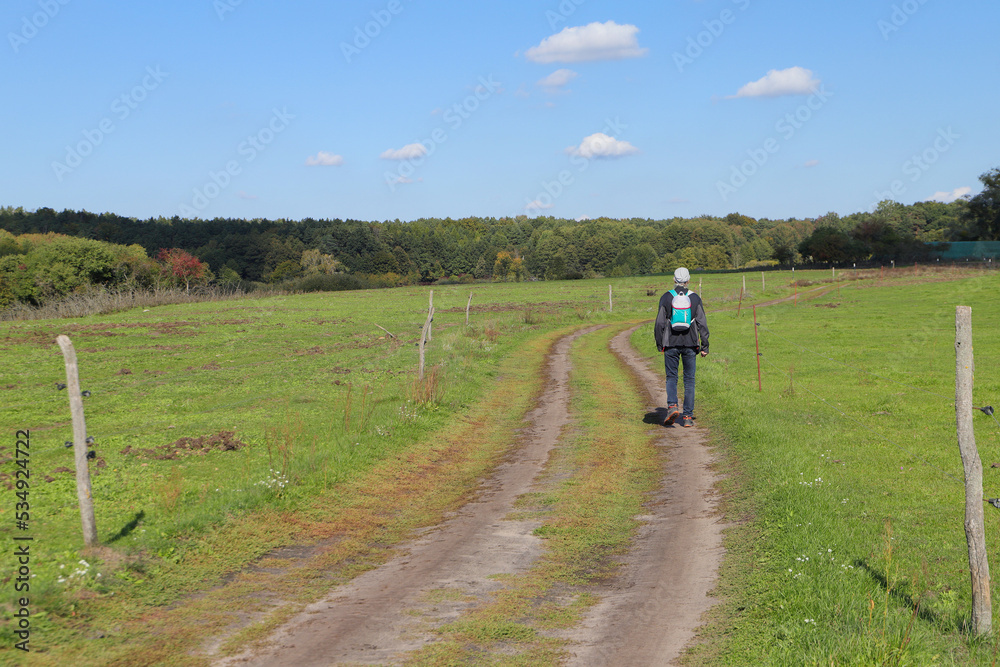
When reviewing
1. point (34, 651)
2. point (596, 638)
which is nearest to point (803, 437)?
point (596, 638)

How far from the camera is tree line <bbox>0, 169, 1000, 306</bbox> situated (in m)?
101

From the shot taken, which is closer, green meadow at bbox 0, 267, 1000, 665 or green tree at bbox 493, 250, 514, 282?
green meadow at bbox 0, 267, 1000, 665

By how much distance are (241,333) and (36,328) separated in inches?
487

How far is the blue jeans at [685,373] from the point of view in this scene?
1370 centimetres

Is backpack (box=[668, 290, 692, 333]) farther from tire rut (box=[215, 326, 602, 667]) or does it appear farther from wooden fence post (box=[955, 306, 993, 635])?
wooden fence post (box=[955, 306, 993, 635])

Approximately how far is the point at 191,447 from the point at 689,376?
9315 millimetres

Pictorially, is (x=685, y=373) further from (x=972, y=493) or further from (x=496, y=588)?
(x=972, y=493)

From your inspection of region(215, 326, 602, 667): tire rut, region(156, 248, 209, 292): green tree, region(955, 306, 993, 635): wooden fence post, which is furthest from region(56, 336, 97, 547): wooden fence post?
region(156, 248, 209, 292): green tree

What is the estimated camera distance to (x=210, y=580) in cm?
745

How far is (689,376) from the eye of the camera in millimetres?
13766

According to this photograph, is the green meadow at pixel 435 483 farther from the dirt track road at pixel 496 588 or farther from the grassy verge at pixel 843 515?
the dirt track road at pixel 496 588

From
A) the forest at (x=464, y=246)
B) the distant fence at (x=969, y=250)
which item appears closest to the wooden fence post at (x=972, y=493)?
the forest at (x=464, y=246)

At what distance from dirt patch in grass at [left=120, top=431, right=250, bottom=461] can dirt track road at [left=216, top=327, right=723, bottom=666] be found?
5523 mm

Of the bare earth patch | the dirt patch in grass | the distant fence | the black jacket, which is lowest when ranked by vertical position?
the bare earth patch
